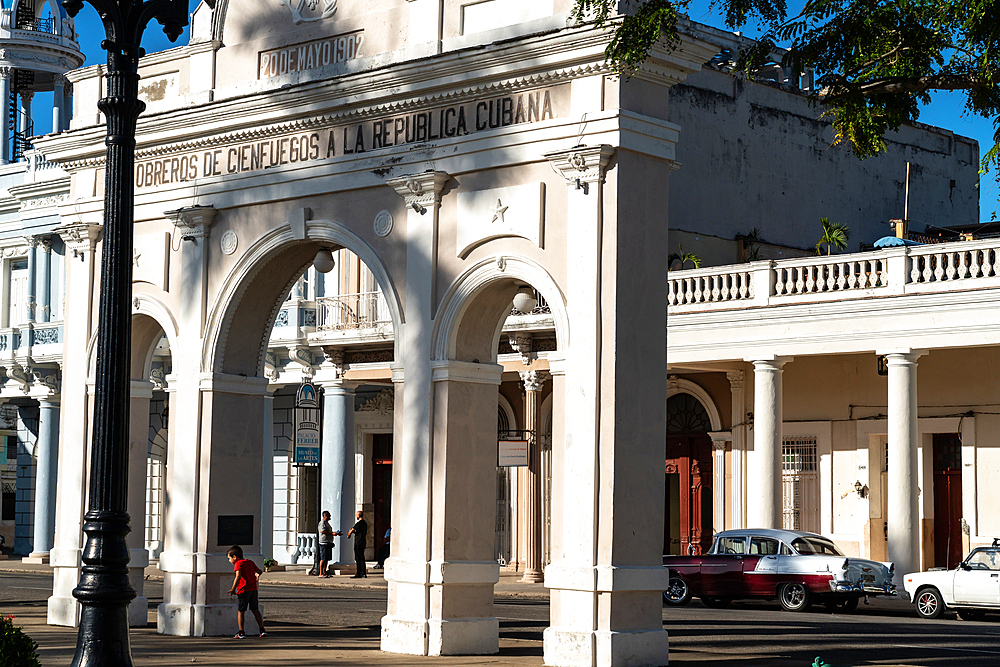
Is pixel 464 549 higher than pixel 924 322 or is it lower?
lower

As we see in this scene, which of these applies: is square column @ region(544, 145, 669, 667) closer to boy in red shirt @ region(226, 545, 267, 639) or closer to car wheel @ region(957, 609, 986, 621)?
boy in red shirt @ region(226, 545, 267, 639)

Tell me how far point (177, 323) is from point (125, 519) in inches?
328

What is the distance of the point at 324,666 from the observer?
1391 cm

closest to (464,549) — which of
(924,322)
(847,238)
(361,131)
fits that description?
(361,131)

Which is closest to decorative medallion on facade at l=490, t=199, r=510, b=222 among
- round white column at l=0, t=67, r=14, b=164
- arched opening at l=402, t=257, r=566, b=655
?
arched opening at l=402, t=257, r=566, b=655

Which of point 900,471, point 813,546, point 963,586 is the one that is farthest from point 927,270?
point 963,586

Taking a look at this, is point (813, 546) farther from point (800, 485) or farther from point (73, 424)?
point (73, 424)

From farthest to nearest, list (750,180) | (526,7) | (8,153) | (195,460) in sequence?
1. (8,153)
2. (750,180)
3. (195,460)
4. (526,7)

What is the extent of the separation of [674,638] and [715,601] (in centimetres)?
843

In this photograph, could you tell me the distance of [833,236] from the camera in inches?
1334

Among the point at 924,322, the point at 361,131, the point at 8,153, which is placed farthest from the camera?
the point at 8,153

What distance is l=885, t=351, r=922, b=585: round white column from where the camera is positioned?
24.8 metres

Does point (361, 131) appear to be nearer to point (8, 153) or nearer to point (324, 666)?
point (324, 666)

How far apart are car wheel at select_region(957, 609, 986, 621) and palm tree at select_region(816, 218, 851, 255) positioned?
10903 millimetres
